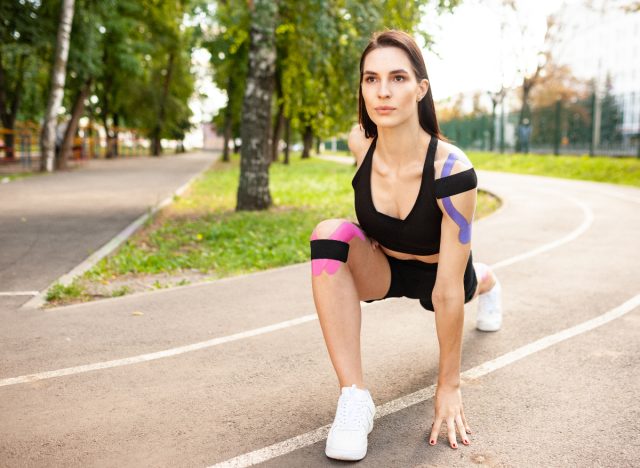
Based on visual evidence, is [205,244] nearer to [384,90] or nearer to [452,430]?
[384,90]

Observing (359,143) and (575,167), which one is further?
(575,167)

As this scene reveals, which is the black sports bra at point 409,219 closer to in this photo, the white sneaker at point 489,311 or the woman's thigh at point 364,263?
the woman's thigh at point 364,263

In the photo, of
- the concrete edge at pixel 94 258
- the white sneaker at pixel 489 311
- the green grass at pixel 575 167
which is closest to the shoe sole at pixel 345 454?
the white sneaker at pixel 489 311

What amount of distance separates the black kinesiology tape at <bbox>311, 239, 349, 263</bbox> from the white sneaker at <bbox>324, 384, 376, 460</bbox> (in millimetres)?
597

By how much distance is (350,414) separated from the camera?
2902 mm

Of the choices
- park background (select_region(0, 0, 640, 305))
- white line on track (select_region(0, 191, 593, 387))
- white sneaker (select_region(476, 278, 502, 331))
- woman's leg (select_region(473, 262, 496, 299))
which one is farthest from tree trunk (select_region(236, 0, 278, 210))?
woman's leg (select_region(473, 262, 496, 299))

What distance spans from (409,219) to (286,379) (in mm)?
1267

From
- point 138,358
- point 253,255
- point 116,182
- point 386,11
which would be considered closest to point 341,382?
point 138,358

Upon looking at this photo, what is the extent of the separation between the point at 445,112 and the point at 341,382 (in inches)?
2978

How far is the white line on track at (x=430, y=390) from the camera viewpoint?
2.84m

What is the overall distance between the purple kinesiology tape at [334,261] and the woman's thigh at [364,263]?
1 centimetres

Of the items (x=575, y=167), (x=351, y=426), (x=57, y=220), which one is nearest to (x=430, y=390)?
(x=351, y=426)

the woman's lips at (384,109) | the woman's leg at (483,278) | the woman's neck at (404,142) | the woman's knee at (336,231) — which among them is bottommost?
the woman's leg at (483,278)

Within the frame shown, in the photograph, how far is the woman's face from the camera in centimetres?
299
